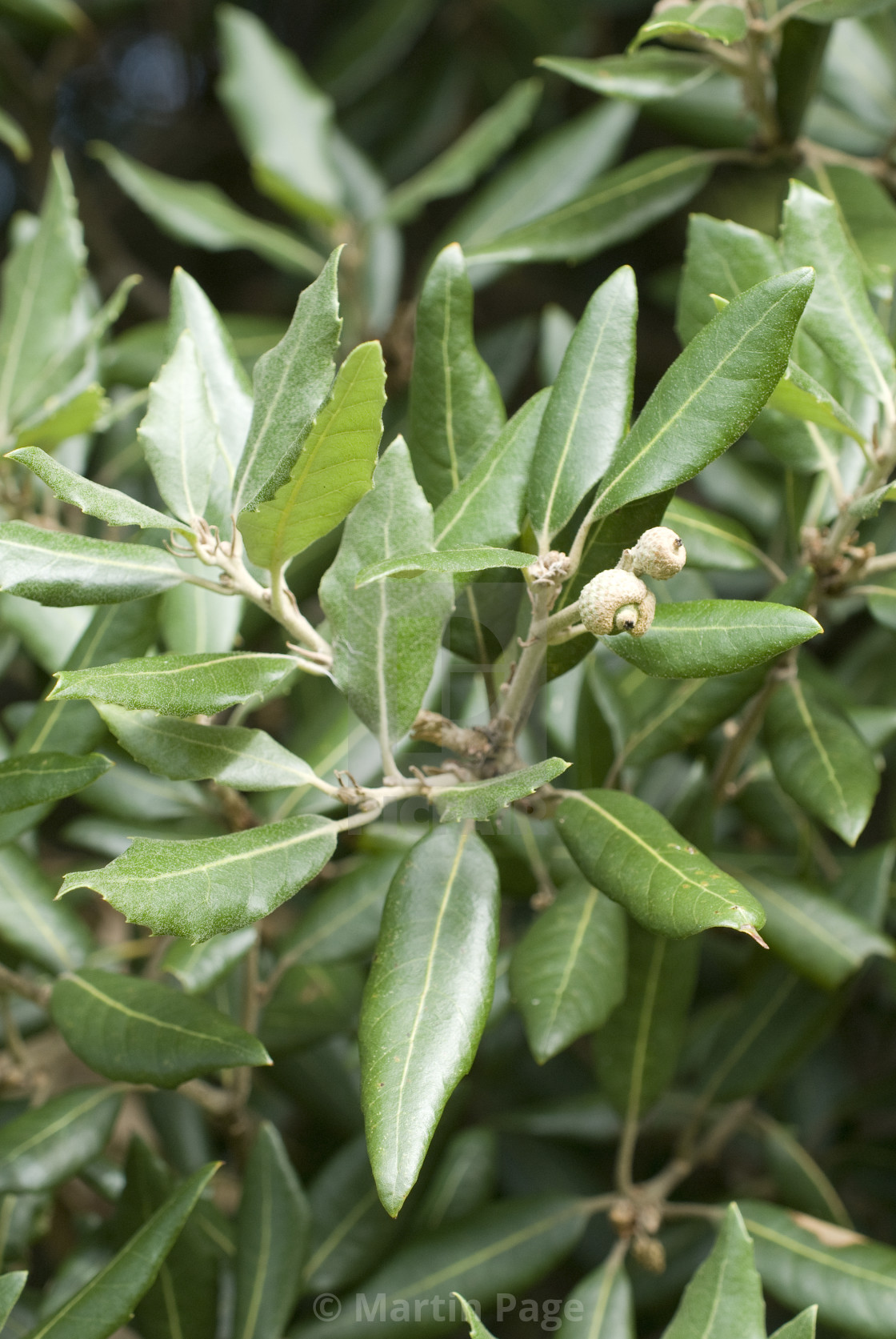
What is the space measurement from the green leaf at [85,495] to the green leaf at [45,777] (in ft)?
0.64

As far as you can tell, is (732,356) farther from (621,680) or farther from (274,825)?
(621,680)

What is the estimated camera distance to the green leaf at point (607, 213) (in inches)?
46.7

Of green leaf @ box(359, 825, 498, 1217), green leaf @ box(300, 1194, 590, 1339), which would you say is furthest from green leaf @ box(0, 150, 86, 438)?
green leaf @ box(300, 1194, 590, 1339)

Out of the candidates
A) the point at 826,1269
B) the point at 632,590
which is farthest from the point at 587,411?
the point at 826,1269

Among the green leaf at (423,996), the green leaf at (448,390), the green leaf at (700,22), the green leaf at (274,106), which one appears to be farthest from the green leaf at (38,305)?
the green leaf at (423,996)

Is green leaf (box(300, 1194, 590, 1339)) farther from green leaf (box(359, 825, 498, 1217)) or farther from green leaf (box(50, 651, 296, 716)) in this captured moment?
green leaf (box(50, 651, 296, 716))

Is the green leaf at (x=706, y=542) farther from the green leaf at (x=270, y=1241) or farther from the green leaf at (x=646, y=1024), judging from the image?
the green leaf at (x=270, y=1241)

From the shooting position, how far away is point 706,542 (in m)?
1.05

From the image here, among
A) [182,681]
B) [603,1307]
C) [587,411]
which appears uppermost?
[587,411]

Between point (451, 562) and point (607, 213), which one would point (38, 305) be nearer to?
point (607, 213)

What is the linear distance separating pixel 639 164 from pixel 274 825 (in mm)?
959

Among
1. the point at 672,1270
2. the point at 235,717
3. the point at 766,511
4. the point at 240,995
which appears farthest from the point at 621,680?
the point at 672,1270

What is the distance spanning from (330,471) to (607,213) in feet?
2.32

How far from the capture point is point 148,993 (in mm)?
958
